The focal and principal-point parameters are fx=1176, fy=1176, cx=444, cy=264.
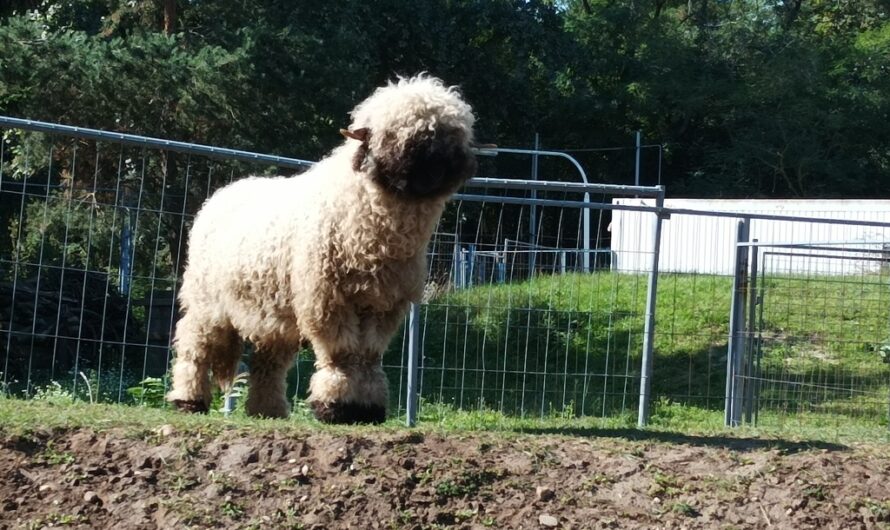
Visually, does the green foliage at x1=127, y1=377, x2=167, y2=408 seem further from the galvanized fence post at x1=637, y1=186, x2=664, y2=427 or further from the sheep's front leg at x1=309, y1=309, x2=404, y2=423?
the galvanized fence post at x1=637, y1=186, x2=664, y2=427

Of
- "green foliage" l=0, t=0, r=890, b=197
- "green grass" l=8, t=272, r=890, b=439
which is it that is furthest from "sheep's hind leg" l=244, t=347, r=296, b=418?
"green foliage" l=0, t=0, r=890, b=197

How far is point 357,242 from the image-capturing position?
7.26 meters

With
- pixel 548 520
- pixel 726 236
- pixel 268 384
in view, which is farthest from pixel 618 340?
pixel 548 520

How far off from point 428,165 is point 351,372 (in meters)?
1.39

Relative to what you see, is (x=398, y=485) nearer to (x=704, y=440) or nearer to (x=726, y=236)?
(x=704, y=440)

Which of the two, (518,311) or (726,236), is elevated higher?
(726,236)

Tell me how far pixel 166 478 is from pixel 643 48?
40.1 meters

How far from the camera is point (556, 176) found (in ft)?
137

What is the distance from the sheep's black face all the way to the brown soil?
149 cm

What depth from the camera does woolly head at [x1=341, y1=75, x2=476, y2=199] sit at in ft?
23.4

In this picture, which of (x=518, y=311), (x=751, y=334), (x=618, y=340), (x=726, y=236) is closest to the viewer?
(x=751, y=334)

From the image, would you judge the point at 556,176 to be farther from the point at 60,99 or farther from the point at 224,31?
the point at 60,99

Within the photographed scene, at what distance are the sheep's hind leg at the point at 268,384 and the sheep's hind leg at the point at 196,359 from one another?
29cm

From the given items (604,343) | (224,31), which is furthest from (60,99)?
(604,343)
